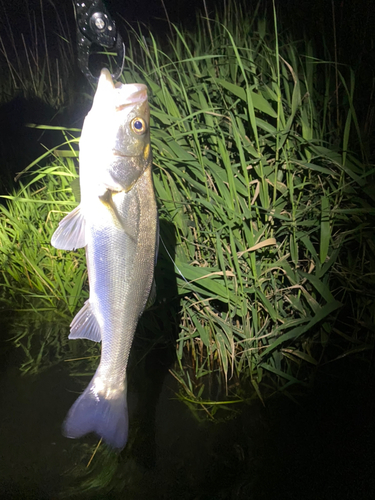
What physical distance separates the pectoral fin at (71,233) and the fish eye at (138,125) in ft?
0.91

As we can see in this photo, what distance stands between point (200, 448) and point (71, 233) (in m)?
1.19

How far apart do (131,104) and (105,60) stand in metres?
1.31

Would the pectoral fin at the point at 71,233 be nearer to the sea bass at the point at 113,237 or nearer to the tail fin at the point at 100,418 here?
the sea bass at the point at 113,237

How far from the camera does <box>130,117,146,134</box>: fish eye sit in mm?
967

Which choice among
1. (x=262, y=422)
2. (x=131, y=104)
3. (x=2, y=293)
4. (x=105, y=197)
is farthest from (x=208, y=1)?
(x=262, y=422)

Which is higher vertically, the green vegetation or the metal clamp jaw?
the metal clamp jaw

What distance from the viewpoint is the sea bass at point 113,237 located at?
0.95 m

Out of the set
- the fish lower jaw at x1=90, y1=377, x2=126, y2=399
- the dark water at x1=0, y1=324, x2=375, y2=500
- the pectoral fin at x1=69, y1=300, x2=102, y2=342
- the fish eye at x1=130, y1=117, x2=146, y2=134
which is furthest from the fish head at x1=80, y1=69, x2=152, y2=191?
the dark water at x1=0, y1=324, x2=375, y2=500

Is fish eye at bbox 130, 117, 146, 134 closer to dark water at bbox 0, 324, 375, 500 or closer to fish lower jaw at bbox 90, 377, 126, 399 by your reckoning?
fish lower jaw at bbox 90, 377, 126, 399

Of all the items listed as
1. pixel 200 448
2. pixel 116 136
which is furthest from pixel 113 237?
pixel 200 448

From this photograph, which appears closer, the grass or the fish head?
the fish head

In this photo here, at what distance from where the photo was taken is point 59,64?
3818mm

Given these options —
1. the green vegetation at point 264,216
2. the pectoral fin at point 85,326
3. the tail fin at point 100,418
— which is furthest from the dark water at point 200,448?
the pectoral fin at point 85,326

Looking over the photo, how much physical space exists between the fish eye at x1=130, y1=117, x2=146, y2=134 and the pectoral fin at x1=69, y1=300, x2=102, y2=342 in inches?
21.1
